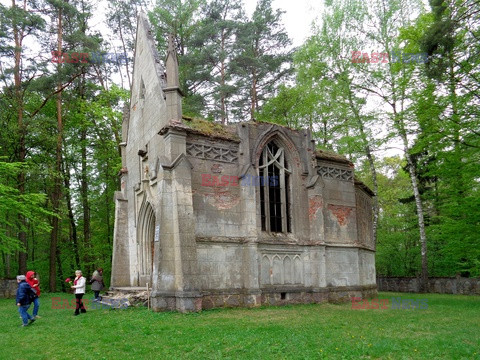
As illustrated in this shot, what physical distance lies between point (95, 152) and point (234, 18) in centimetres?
1480

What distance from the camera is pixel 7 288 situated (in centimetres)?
2069

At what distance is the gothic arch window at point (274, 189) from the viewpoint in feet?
50.3

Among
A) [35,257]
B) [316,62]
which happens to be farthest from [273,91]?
[35,257]

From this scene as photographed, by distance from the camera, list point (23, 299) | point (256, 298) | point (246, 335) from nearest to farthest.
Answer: point (246, 335), point (23, 299), point (256, 298)

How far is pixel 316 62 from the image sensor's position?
2595 cm

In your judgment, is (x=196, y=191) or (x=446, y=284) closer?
(x=196, y=191)

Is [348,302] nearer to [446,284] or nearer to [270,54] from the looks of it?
[446,284]

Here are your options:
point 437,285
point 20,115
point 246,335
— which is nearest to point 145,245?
point 246,335

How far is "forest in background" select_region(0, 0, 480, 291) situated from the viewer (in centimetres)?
1555

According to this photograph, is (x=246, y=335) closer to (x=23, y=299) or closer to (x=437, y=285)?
(x=23, y=299)

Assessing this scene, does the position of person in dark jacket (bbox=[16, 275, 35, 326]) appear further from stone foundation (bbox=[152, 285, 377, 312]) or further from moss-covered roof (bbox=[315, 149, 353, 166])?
moss-covered roof (bbox=[315, 149, 353, 166])

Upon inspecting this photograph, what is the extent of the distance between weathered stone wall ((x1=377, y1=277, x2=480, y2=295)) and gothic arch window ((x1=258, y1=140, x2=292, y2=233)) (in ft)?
42.1

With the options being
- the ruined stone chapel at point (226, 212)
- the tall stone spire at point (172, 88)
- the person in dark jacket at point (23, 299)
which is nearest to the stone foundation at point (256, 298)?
the ruined stone chapel at point (226, 212)

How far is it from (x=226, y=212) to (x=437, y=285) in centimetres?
1592
